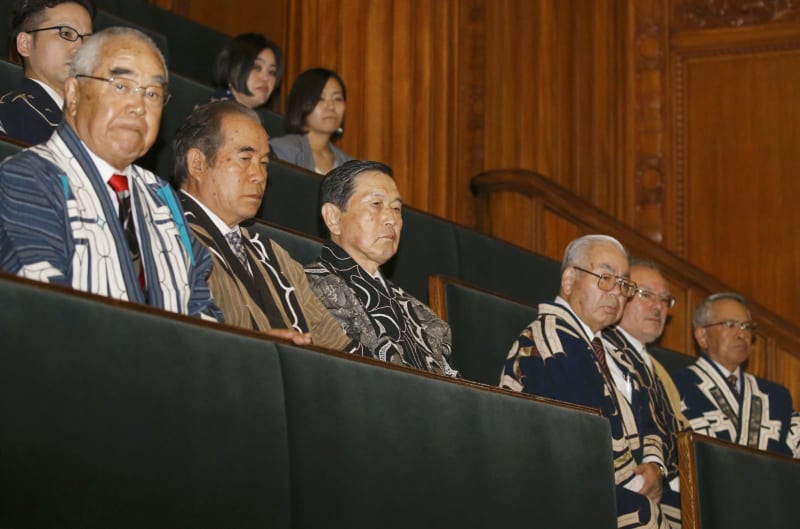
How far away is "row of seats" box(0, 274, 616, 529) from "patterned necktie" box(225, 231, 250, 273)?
23.9 inches

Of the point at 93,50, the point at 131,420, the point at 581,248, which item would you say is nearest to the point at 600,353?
the point at 581,248

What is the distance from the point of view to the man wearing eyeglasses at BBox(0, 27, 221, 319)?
1554 millimetres

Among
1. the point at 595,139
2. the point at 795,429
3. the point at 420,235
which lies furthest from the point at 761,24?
the point at 420,235

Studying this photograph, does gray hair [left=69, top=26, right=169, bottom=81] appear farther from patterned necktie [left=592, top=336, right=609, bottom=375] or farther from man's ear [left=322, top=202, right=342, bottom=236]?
patterned necktie [left=592, top=336, right=609, bottom=375]

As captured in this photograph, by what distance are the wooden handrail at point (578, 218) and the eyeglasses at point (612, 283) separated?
1.18 m

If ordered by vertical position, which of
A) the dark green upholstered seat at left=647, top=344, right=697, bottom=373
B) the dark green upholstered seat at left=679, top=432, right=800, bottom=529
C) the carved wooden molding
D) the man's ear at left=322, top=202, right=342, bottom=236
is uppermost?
the carved wooden molding

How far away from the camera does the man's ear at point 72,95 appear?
174 centimetres

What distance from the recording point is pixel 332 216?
2.46 meters

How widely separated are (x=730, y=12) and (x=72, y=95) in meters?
3.52

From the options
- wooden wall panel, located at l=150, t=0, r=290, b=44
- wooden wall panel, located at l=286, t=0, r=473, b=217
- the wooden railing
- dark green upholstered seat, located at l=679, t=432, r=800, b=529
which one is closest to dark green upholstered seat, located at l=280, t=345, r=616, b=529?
dark green upholstered seat, located at l=679, t=432, r=800, b=529

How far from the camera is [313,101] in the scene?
11.1 ft

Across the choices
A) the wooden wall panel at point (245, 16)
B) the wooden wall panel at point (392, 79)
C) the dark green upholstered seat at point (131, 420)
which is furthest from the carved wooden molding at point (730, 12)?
the dark green upholstered seat at point (131, 420)

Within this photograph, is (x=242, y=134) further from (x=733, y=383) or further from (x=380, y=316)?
(x=733, y=383)

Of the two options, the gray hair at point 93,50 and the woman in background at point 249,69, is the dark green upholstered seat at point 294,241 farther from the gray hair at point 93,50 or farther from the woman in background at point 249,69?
the woman in background at point 249,69
